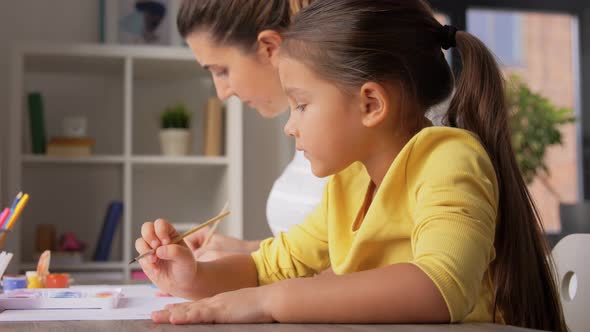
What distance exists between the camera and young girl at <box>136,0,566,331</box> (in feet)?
2.53

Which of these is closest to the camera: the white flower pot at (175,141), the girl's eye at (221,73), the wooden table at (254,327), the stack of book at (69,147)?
the wooden table at (254,327)

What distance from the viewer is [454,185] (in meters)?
0.84

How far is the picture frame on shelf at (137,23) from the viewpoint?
344 cm

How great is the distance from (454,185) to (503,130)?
0.19 meters

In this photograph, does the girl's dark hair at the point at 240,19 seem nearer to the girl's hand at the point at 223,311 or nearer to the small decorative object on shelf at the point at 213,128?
the girl's hand at the point at 223,311

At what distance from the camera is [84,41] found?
3.48 meters

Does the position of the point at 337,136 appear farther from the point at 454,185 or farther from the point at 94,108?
the point at 94,108

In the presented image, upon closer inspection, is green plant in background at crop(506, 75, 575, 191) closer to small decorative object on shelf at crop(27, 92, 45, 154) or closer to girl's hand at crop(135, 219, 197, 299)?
small decorative object on shelf at crop(27, 92, 45, 154)

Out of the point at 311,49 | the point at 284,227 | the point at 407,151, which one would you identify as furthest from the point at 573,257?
the point at 284,227

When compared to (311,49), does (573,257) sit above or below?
below

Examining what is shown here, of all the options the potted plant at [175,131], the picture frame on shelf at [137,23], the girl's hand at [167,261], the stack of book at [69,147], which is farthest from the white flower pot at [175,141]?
the girl's hand at [167,261]

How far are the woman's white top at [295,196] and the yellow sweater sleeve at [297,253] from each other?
52 cm

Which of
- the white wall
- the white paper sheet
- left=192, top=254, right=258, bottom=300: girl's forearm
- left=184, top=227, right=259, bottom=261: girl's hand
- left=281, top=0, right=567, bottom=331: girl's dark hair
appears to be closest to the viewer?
the white paper sheet

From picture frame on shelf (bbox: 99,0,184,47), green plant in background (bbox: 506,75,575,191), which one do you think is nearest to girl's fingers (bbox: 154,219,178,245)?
picture frame on shelf (bbox: 99,0,184,47)
